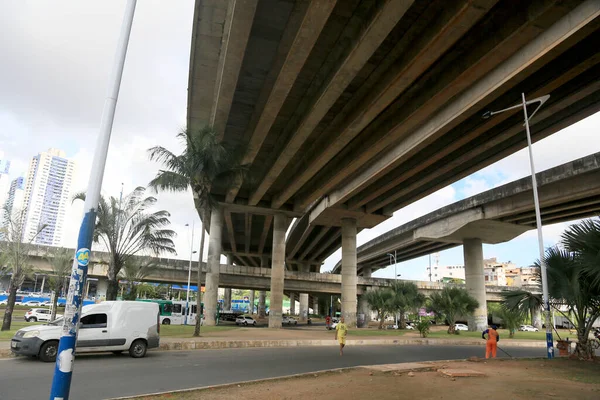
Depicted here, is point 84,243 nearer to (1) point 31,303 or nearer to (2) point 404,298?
(2) point 404,298

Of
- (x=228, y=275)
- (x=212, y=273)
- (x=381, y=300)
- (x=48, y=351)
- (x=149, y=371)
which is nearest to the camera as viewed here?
(x=149, y=371)

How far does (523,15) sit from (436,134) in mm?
8597

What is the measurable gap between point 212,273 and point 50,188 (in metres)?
71.3

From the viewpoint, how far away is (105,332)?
13.9 m

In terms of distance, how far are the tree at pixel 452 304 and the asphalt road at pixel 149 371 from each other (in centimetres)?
2236

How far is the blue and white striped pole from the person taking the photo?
17.0ft

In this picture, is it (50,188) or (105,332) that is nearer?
(105,332)

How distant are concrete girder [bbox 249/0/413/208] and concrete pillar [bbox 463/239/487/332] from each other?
2779 centimetres

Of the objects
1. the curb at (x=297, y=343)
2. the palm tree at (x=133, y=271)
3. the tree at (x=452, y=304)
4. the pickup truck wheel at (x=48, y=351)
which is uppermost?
the palm tree at (x=133, y=271)

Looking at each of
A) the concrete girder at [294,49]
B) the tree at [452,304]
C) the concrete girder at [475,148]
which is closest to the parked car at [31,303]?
the concrete girder at [475,148]

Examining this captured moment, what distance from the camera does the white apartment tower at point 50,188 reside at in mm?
81250

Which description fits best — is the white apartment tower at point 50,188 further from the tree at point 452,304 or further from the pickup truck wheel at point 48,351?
the pickup truck wheel at point 48,351

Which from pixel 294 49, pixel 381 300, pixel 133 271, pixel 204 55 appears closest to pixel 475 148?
pixel 294 49

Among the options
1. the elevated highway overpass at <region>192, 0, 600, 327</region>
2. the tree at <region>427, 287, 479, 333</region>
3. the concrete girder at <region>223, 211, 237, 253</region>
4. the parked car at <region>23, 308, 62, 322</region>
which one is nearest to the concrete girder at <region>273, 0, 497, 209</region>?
the elevated highway overpass at <region>192, 0, 600, 327</region>
